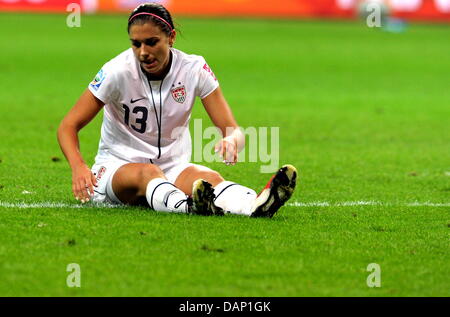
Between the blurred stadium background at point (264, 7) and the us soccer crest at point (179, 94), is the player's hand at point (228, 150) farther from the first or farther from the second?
the blurred stadium background at point (264, 7)

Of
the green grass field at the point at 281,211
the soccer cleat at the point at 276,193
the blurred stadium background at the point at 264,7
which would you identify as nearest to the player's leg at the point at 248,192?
the soccer cleat at the point at 276,193

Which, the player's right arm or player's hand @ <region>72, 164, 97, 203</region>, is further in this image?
the player's right arm

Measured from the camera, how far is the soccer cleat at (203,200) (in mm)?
7117

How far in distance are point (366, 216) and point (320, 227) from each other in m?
0.66

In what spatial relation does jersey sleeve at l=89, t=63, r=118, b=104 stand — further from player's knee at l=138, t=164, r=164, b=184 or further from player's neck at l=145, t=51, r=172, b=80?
player's knee at l=138, t=164, r=164, b=184

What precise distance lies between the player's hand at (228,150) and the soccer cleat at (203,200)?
0.22 m

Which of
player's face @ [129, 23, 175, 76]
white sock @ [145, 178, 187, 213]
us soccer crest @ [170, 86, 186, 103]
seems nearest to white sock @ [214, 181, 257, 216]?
white sock @ [145, 178, 187, 213]

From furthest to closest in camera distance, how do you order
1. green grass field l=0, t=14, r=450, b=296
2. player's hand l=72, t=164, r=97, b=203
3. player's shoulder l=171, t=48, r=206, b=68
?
player's shoulder l=171, t=48, r=206, b=68
player's hand l=72, t=164, r=97, b=203
green grass field l=0, t=14, r=450, b=296

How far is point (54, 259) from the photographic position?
6.04 m

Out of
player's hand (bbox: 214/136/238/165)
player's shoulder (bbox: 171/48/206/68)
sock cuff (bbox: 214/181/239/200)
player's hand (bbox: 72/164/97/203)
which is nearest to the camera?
player's hand (bbox: 214/136/238/165)

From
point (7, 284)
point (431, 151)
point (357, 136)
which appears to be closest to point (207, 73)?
point (7, 284)

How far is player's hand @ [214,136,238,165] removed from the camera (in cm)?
702

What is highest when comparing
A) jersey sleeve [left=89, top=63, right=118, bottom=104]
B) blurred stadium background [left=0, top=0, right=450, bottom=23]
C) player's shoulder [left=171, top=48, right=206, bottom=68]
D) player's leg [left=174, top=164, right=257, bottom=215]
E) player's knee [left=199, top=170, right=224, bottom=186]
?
blurred stadium background [left=0, top=0, right=450, bottom=23]
